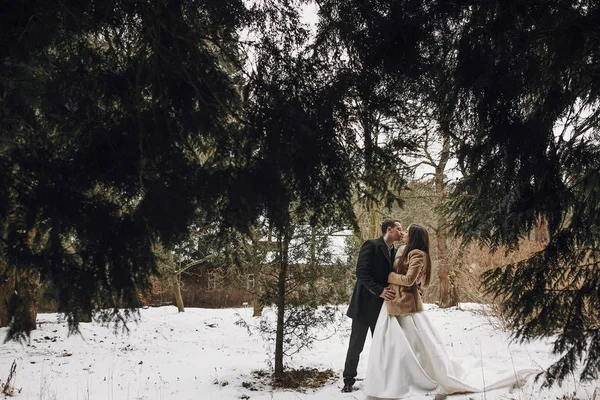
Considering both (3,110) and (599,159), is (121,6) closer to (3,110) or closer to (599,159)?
(3,110)

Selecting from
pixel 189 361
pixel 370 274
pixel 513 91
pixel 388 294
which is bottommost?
pixel 189 361

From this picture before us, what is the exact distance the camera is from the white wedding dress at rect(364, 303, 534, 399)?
5012 mm

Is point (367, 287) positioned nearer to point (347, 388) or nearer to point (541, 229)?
point (347, 388)

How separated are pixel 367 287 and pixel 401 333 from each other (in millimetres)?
635

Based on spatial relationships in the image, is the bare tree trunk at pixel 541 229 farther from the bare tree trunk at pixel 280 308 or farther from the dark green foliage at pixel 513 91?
the bare tree trunk at pixel 280 308

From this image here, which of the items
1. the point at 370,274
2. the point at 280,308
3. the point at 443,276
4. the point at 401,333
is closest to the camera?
the point at 401,333

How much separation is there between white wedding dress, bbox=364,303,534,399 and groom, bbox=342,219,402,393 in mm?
329

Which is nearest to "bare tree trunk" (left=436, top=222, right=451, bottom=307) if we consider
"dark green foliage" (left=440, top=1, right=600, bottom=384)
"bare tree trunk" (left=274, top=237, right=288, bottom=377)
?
"bare tree trunk" (left=274, top=237, right=288, bottom=377)

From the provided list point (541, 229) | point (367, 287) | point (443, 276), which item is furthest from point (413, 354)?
point (443, 276)

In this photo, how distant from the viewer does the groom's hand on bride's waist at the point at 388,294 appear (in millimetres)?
5438

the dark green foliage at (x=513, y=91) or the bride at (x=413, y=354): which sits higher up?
the dark green foliage at (x=513, y=91)

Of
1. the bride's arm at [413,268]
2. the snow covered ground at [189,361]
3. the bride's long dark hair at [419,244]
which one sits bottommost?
the snow covered ground at [189,361]

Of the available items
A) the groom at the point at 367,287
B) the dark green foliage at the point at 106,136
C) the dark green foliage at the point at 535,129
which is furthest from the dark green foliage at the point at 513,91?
the groom at the point at 367,287

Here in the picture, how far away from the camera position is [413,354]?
510 cm
